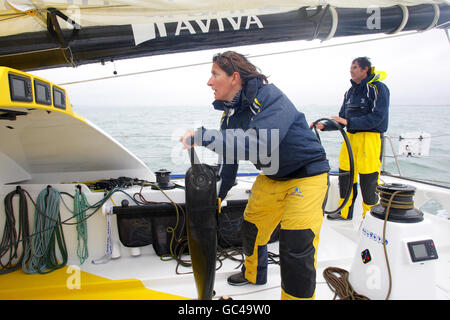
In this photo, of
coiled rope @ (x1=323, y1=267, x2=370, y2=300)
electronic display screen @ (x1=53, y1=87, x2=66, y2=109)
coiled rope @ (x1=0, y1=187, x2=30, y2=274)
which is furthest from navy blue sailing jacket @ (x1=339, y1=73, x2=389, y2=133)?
coiled rope @ (x1=0, y1=187, x2=30, y2=274)

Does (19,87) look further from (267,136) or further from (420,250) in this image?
(420,250)

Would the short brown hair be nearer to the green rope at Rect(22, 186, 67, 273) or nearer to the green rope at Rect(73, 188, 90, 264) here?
the green rope at Rect(73, 188, 90, 264)

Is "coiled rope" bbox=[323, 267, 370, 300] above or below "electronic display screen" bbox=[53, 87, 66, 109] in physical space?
below

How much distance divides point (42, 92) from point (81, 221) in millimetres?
1251

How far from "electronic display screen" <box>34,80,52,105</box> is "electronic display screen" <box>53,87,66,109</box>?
0.15 ft

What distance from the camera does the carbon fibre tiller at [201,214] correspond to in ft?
3.35

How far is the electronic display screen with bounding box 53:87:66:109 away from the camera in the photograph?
131 centimetres

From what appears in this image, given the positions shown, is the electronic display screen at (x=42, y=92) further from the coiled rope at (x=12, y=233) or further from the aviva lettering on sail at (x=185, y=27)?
the coiled rope at (x=12, y=233)

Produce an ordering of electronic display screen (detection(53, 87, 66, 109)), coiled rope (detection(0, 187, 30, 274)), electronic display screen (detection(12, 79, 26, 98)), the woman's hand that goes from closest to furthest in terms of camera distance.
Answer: the woman's hand → electronic display screen (detection(12, 79, 26, 98)) → electronic display screen (detection(53, 87, 66, 109)) → coiled rope (detection(0, 187, 30, 274))

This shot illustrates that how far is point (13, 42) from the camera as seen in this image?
1434 mm

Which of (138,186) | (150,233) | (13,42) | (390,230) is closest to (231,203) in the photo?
(150,233)

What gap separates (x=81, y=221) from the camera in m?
2.16

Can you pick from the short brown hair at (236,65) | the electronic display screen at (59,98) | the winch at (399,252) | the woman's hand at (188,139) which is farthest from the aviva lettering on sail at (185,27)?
the winch at (399,252)

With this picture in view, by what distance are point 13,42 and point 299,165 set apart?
160 centimetres
